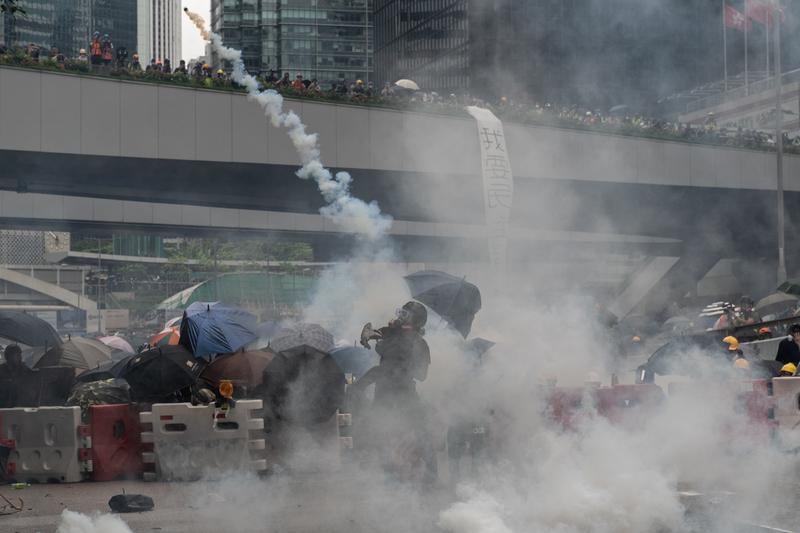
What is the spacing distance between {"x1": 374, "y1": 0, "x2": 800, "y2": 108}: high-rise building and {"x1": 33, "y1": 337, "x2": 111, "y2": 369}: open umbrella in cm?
724

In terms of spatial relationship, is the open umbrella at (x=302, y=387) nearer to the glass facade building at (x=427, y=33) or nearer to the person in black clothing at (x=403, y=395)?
the person in black clothing at (x=403, y=395)

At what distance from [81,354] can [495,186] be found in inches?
532

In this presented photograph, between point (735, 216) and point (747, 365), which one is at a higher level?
point (735, 216)

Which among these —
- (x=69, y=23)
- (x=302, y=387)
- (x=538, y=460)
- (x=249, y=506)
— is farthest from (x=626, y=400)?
(x=69, y=23)

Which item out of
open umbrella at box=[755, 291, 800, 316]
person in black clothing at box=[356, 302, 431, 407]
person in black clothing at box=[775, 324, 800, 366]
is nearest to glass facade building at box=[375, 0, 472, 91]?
person in black clothing at box=[775, 324, 800, 366]

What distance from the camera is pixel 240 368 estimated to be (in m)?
11.9

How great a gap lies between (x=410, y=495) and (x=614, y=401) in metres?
2.98

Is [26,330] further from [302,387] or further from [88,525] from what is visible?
[88,525]

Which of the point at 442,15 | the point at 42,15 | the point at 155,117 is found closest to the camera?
the point at 442,15

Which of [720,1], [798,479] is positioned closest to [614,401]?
[798,479]

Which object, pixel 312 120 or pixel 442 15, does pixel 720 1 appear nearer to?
pixel 442 15

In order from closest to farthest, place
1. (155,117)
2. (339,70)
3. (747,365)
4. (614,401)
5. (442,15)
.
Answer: (614,401)
(747,365)
(442,15)
(155,117)
(339,70)

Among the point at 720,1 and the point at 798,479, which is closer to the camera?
the point at 798,479

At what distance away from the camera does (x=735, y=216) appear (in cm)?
4500
